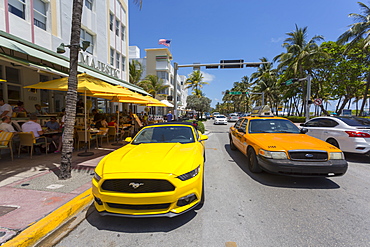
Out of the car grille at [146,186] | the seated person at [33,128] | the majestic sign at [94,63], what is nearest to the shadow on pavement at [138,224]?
the car grille at [146,186]

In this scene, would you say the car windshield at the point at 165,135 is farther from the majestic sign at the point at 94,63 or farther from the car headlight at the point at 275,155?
the majestic sign at the point at 94,63

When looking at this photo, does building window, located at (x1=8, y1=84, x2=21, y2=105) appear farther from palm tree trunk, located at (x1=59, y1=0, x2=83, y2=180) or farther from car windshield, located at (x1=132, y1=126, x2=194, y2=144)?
car windshield, located at (x1=132, y1=126, x2=194, y2=144)

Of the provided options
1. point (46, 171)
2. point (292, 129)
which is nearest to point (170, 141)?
point (46, 171)

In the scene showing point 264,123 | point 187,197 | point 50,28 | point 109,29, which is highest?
point 109,29

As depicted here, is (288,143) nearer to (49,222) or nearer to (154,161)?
(154,161)

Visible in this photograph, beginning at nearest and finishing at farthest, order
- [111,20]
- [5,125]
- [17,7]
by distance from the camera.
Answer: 1. [5,125]
2. [17,7]
3. [111,20]

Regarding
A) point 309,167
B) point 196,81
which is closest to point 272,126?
point 309,167

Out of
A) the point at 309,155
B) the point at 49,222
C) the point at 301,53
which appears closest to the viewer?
the point at 49,222

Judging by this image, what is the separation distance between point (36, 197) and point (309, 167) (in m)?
5.42

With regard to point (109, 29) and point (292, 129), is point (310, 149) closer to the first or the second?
point (292, 129)

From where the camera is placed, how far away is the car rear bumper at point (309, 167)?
3938 mm

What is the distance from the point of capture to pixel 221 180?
4.72 meters

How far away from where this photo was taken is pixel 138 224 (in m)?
2.85

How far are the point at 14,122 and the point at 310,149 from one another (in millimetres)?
8970
